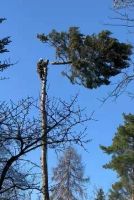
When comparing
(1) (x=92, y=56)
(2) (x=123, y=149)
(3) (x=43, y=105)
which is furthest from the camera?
(2) (x=123, y=149)

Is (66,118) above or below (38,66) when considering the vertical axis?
below

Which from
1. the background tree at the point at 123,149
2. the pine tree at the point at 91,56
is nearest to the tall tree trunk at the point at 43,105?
the pine tree at the point at 91,56

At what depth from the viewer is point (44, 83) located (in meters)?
16.2

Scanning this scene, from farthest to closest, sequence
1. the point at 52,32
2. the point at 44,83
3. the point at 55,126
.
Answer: the point at 52,32
the point at 44,83
the point at 55,126

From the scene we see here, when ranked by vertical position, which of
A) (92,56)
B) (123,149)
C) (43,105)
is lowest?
(43,105)

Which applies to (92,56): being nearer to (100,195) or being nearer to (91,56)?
(91,56)

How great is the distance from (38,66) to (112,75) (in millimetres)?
4305

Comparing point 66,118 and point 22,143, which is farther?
point 66,118

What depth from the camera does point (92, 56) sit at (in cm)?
2059

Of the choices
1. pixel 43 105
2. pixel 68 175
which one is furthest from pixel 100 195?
pixel 43 105

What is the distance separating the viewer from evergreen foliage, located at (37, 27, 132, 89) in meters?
20.0

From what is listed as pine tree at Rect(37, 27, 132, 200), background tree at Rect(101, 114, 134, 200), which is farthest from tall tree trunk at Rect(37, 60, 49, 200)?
background tree at Rect(101, 114, 134, 200)

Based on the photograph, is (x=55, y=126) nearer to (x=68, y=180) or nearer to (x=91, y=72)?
(x=91, y=72)

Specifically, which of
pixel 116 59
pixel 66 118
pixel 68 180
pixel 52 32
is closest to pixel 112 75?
pixel 116 59
